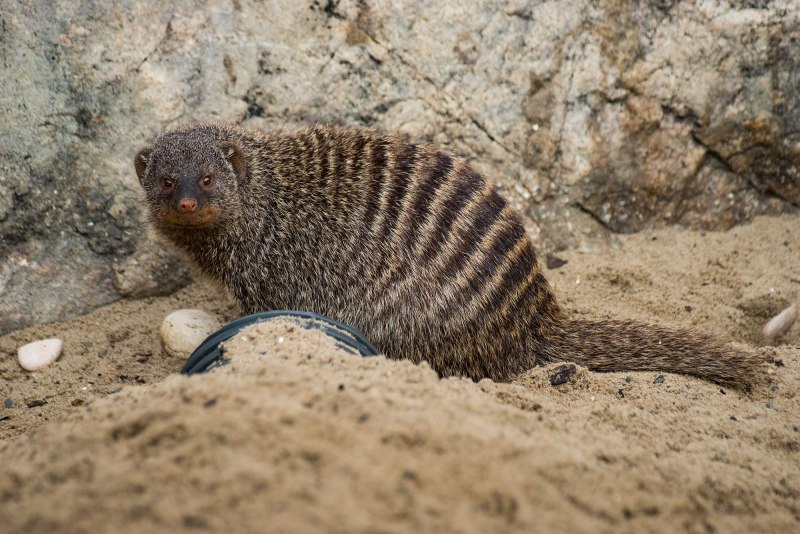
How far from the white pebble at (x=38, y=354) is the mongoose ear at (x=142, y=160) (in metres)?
0.84

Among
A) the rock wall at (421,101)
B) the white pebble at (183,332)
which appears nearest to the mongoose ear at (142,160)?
the rock wall at (421,101)

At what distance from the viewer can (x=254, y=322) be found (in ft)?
8.01

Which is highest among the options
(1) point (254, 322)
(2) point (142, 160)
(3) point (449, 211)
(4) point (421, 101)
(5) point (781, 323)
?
(4) point (421, 101)

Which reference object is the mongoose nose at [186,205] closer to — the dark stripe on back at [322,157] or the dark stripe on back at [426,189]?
the dark stripe on back at [322,157]

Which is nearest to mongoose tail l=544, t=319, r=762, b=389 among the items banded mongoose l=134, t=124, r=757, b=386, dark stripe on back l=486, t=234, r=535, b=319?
banded mongoose l=134, t=124, r=757, b=386

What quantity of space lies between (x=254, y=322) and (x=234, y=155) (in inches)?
38.8

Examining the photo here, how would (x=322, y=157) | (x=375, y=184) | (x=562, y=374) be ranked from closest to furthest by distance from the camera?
(x=562, y=374), (x=375, y=184), (x=322, y=157)

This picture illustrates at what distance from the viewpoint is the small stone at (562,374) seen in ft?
9.14

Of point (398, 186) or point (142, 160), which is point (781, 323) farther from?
point (142, 160)

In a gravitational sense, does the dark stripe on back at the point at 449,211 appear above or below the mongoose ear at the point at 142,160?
above

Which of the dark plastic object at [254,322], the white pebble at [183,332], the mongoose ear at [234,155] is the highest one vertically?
the mongoose ear at [234,155]

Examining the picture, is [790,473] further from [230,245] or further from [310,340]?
[230,245]

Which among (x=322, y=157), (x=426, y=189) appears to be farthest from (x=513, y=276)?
(x=322, y=157)

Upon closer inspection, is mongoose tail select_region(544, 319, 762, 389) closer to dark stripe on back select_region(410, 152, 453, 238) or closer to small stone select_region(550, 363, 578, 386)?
small stone select_region(550, 363, 578, 386)
